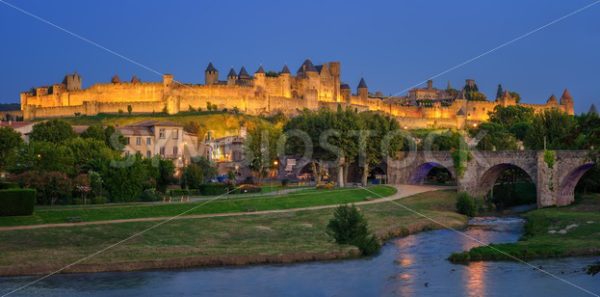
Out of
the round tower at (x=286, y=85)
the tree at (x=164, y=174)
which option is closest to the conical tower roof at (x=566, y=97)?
the round tower at (x=286, y=85)

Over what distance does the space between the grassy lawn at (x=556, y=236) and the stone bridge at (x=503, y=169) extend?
172cm

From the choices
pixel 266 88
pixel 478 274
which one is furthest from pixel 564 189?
pixel 266 88

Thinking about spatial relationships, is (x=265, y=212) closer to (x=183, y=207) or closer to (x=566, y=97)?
(x=183, y=207)

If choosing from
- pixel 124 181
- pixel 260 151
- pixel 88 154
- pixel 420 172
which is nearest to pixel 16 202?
pixel 124 181

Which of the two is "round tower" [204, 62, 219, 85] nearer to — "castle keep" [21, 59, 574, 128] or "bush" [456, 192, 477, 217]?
"castle keep" [21, 59, 574, 128]

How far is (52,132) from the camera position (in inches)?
2689

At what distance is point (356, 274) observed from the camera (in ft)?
95.8

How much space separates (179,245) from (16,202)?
8510 millimetres

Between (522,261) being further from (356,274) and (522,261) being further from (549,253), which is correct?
(356,274)

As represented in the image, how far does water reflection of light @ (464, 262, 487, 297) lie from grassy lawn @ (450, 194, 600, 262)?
1.25 m

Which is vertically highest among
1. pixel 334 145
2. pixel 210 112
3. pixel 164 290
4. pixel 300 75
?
pixel 300 75

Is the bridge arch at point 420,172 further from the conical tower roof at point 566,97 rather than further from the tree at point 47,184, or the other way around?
the conical tower roof at point 566,97

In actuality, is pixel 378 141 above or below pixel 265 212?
above

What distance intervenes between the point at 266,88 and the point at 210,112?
16.0m
